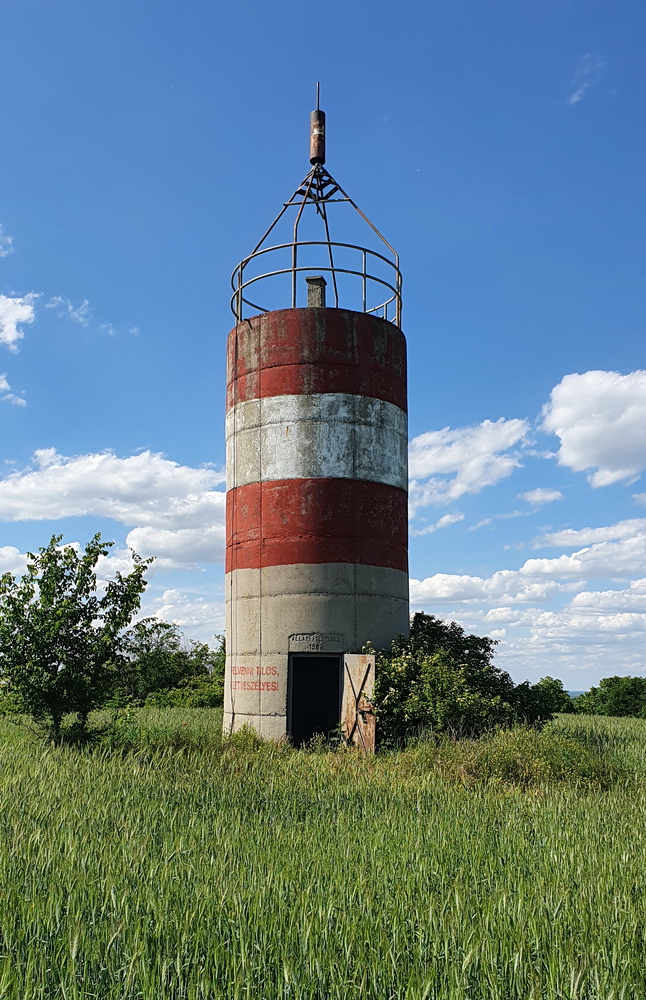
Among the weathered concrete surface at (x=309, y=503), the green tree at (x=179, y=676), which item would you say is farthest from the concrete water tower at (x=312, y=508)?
the green tree at (x=179, y=676)

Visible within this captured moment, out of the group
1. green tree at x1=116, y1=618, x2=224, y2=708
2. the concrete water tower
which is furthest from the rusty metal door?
green tree at x1=116, y1=618, x2=224, y2=708

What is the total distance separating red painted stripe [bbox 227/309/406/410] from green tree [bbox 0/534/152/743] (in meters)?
5.50

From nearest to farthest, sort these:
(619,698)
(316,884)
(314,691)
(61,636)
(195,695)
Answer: (316,884)
(61,636)
(314,691)
(195,695)
(619,698)

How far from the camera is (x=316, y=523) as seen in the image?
1819cm

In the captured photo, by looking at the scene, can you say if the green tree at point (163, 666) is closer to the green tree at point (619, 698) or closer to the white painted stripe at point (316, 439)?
the white painted stripe at point (316, 439)

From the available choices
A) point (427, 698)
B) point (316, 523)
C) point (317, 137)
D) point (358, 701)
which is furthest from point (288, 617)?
point (317, 137)

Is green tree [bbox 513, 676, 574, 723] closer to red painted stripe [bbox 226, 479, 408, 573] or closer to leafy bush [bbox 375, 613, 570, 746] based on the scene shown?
leafy bush [bbox 375, 613, 570, 746]

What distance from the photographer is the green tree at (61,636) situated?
1589 cm

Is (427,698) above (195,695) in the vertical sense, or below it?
above

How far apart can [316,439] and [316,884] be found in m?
12.8

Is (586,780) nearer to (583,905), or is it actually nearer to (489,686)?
(489,686)

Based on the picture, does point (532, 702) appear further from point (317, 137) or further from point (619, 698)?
point (619, 698)

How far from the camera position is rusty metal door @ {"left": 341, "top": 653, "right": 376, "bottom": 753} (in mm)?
17000

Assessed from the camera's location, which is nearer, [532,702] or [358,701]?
[358,701]
